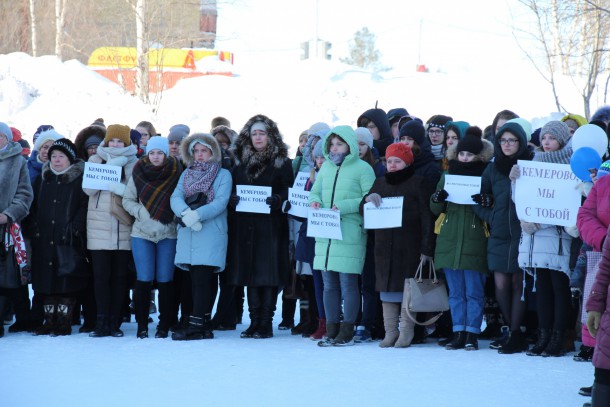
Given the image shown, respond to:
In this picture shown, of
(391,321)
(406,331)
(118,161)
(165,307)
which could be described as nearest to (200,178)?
(118,161)

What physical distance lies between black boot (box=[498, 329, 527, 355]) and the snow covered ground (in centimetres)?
14

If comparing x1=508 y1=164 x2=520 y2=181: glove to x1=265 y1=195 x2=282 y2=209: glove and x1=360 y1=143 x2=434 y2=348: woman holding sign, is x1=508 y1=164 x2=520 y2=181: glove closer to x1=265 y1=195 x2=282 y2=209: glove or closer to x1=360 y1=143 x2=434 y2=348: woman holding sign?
x1=360 y1=143 x2=434 y2=348: woman holding sign

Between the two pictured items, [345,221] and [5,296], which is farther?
[5,296]

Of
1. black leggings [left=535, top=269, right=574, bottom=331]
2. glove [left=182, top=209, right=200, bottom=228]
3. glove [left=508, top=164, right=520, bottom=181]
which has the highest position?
glove [left=508, top=164, right=520, bottom=181]

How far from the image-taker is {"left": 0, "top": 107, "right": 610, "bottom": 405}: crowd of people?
28.4 feet

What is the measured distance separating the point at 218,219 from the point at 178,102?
20554 millimetres

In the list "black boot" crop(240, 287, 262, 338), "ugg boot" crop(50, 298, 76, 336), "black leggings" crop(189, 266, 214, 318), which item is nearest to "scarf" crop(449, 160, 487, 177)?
"black boot" crop(240, 287, 262, 338)

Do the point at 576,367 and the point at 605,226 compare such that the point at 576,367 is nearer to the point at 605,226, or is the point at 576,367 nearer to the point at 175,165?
the point at 605,226

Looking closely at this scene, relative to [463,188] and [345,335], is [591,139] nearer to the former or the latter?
[463,188]

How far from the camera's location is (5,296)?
9.71 metres

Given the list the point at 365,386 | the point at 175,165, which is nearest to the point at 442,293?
the point at 365,386

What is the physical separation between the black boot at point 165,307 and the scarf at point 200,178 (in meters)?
0.90

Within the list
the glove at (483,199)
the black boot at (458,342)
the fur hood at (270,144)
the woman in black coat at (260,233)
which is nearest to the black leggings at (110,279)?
the woman in black coat at (260,233)

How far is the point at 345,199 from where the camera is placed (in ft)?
29.7
